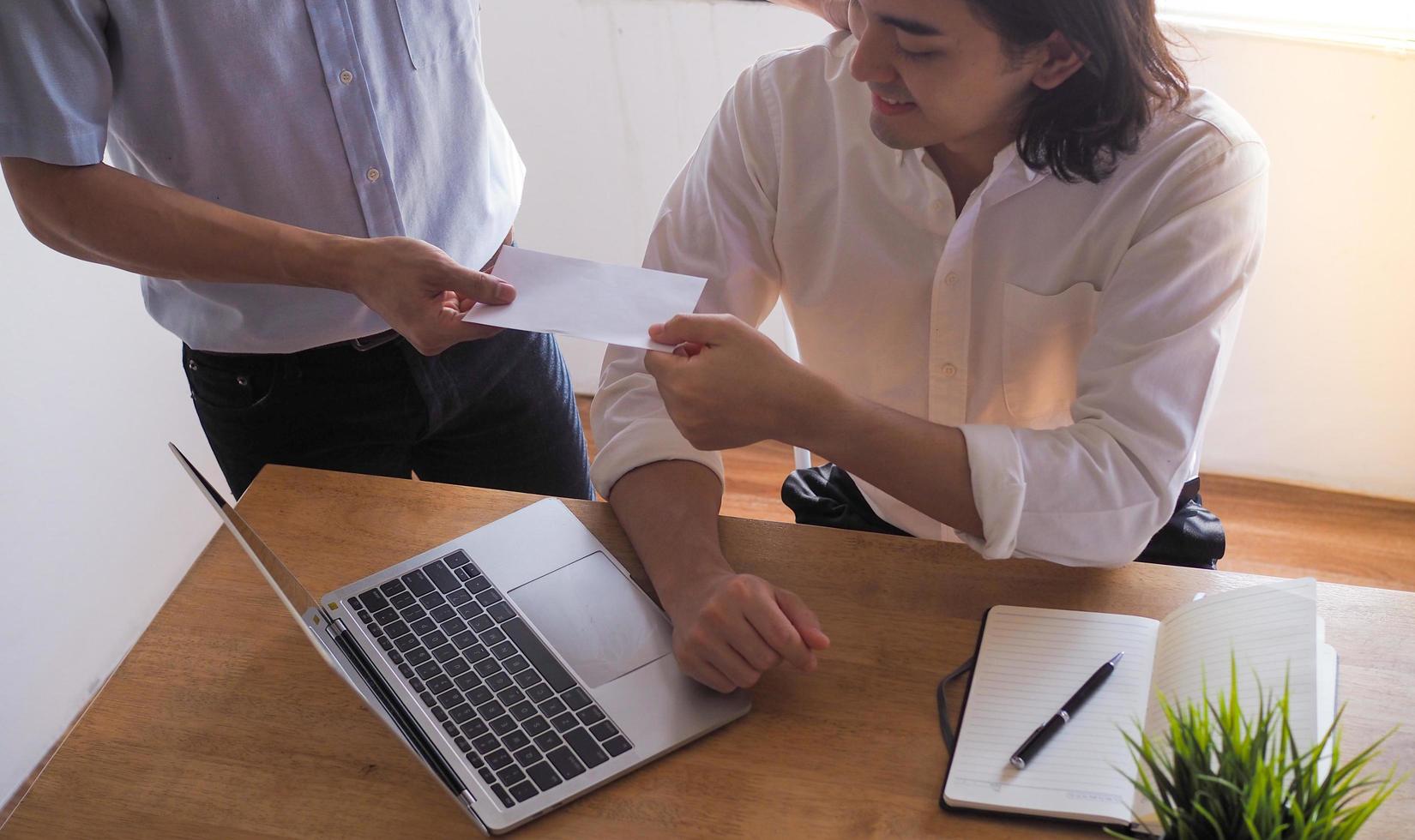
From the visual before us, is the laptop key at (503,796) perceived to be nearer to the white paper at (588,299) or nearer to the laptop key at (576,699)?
the laptop key at (576,699)

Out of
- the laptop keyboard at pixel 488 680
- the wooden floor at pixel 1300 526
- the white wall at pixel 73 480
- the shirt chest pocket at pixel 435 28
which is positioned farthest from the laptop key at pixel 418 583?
the wooden floor at pixel 1300 526

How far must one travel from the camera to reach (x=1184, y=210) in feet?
3.64

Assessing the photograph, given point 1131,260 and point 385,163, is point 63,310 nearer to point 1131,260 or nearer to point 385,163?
point 385,163

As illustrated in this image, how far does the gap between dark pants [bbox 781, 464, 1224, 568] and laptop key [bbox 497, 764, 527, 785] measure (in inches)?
20.5

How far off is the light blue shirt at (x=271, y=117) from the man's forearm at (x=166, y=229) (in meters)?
0.03

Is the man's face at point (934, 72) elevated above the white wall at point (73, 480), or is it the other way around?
the man's face at point (934, 72)

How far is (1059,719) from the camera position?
0.93m

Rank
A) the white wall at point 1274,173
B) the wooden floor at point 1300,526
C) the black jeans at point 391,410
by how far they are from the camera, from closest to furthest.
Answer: the black jeans at point 391,410, the white wall at point 1274,173, the wooden floor at point 1300,526

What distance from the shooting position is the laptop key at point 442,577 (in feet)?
3.67

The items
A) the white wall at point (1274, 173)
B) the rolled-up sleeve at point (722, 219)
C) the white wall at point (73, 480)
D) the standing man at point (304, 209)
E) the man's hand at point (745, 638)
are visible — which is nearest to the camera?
the man's hand at point (745, 638)

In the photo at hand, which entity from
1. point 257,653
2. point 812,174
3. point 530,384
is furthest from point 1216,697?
point 530,384

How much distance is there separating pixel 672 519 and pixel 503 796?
0.32 meters

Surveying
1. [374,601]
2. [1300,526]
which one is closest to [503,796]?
[374,601]

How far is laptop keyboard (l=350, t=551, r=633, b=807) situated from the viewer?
95 cm
